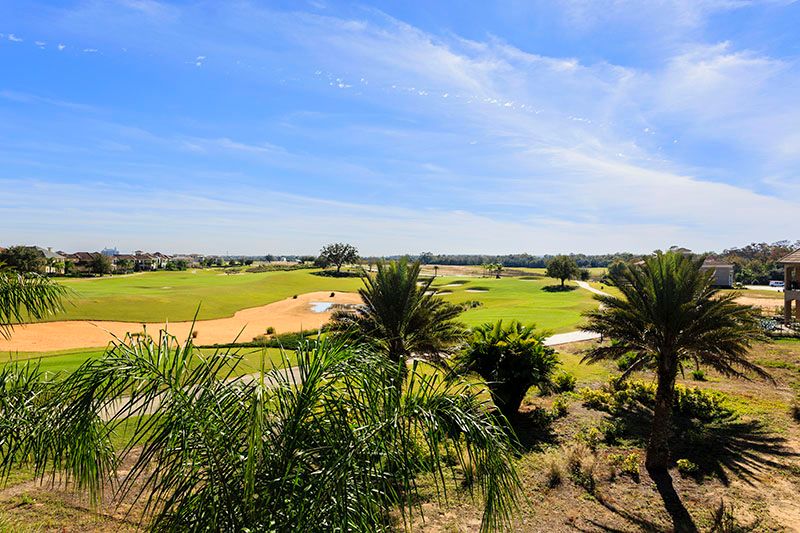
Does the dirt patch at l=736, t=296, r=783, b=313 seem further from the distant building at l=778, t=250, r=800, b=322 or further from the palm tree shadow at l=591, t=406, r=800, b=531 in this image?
the palm tree shadow at l=591, t=406, r=800, b=531

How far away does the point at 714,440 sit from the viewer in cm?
1331

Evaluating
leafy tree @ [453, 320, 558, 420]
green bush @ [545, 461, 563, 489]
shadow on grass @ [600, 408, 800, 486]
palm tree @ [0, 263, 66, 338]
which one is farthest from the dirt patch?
palm tree @ [0, 263, 66, 338]

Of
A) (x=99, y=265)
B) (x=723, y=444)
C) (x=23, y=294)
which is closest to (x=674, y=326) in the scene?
(x=723, y=444)

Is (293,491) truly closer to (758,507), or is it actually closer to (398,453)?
(398,453)

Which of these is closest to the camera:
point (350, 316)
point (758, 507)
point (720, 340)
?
point (758, 507)

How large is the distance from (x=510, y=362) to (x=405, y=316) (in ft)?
13.7

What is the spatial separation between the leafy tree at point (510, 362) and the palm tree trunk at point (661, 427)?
3946 mm

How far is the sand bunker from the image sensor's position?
30633mm

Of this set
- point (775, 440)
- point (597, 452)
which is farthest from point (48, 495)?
point (775, 440)

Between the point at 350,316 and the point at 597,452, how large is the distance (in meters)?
9.64

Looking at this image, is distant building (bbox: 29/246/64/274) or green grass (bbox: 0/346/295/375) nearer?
green grass (bbox: 0/346/295/375)

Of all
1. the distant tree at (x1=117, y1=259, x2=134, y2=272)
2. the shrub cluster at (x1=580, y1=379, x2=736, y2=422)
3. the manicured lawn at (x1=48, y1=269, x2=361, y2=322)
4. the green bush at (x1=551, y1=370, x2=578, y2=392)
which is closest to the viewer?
the shrub cluster at (x1=580, y1=379, x2=736, y2=422)

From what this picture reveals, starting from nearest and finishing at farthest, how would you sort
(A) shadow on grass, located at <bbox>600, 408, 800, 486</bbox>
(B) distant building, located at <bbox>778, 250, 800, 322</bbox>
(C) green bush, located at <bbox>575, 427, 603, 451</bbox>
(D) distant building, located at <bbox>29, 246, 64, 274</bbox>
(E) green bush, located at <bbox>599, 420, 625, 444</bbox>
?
(A) shadow on grass, located at <bbox>600, 408, 800, 486</bbox>
(C) green bush, located at <bbox>575, 427, 603, 451</bbox>
(E) green bush, located at <bbox>599, 420, 625, 444</bbox>
(B) distant building, located at <bbox>778, 250, 800, 322</bbox>
(D) distant building, located at <bbox>29, 246, 64, 274</bbox>

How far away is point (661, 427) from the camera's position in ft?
38.0
